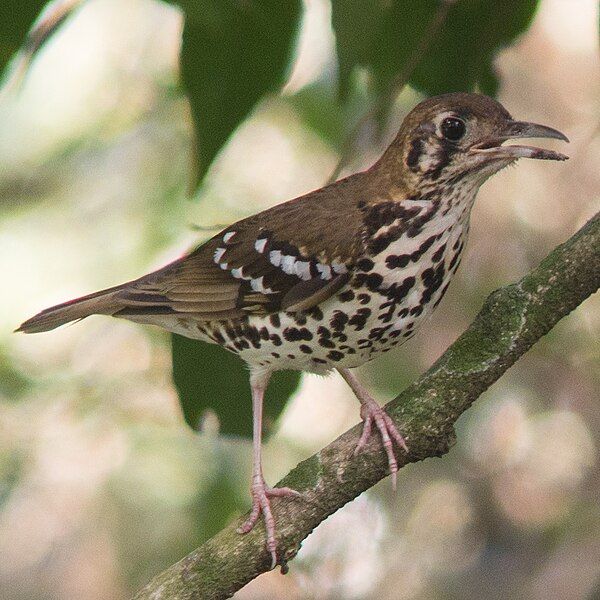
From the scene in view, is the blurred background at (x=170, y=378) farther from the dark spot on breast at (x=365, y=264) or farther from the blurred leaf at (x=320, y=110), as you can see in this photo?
the dark spot on breast at (x=365, y=264)

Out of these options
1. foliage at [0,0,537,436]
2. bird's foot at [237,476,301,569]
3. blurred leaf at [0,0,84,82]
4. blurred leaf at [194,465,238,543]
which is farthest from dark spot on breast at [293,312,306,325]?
blurred leaf at [194,465,238,543]

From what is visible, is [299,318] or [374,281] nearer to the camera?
[374,281]

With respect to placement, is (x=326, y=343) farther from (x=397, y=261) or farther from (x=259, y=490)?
(x=259, y=490)

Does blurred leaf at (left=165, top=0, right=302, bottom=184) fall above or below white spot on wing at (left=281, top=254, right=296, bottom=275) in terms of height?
above

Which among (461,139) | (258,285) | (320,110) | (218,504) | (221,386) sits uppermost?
(461,139)

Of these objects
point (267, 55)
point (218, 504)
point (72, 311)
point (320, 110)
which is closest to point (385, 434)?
point (267, 55)

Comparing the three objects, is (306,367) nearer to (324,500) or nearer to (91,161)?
(324,500)

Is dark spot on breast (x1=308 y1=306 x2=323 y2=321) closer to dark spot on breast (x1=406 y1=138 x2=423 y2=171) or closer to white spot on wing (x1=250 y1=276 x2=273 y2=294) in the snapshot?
white spot on wing (x1=250 y1=276 x2=273 y2=294)
